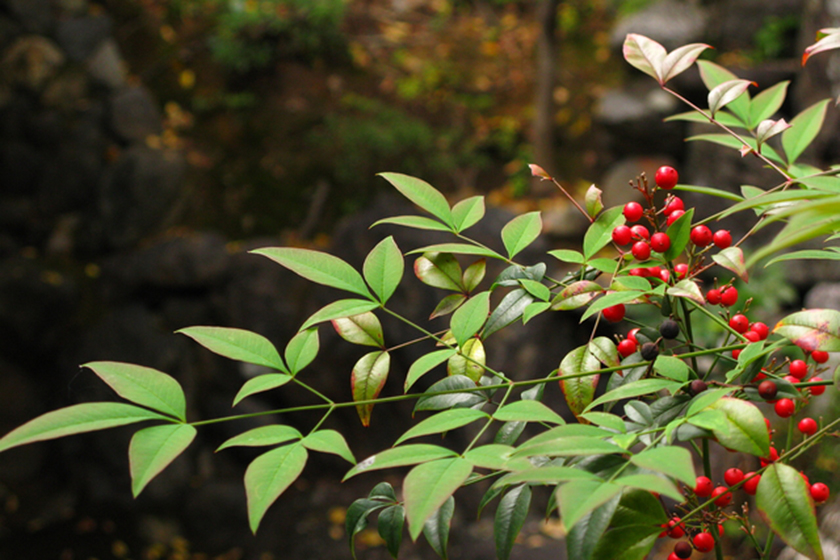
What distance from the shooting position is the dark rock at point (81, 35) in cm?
423

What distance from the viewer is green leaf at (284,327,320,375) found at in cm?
57

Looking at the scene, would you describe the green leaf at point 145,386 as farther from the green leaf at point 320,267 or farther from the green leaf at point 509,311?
the green leaf at point 509,311

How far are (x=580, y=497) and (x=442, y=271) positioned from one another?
32cm

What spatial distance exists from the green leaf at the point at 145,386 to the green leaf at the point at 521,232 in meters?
0.33

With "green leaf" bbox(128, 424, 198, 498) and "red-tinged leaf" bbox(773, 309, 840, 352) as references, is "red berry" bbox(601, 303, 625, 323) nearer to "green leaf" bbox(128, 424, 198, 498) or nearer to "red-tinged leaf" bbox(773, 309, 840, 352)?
"red-tinged leaf" bbox(773, 309, 840, 352)

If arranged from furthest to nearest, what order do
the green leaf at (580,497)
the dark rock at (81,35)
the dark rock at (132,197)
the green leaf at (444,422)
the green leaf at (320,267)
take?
the dark rock at (81,35) → the dark rock at (132,197) → the green leaf at (320,267) → the green leaf at (444,422) → the green leaf at (580,497)

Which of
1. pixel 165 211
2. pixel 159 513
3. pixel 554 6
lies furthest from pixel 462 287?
pixel 165 211

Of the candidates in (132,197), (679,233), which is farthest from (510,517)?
(132,197)

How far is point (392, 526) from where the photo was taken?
0.58m

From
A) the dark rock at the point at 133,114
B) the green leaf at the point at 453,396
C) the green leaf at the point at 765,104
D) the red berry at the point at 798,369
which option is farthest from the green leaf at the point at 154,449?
the dark rock at the point at 133,114

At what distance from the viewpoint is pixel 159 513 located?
140 inches

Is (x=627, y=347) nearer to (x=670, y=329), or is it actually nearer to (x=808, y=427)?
(x=670, y=329)

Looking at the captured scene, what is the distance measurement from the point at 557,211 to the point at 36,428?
3.85 metres

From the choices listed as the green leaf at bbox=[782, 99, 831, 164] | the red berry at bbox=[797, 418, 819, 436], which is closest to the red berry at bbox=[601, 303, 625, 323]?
the red berry at bbox=[797, 418, 819, 436]
